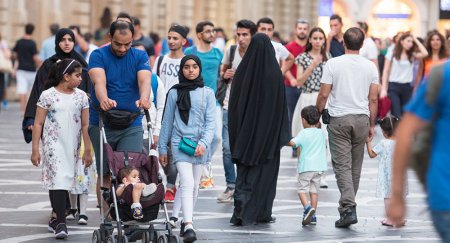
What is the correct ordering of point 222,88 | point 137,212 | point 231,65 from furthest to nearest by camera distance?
1. point 222,88
2. point 231,65
3. point 137,212

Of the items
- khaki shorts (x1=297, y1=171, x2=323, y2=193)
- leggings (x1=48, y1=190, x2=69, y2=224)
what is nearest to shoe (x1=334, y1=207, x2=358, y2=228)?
khaki shorts (x1=297, y1=171, x2=323, y2=193)

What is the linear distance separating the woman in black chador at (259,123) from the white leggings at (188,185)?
115 cm

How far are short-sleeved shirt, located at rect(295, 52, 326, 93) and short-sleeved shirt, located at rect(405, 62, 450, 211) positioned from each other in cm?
1090

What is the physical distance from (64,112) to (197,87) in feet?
3.76

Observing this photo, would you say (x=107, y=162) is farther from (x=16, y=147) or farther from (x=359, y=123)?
(x=16, y=147)

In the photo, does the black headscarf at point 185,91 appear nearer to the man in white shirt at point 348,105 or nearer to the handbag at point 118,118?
the handbag at point 118,118

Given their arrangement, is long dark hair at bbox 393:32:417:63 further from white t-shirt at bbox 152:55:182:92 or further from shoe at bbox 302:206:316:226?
shoe at bbox 302:206:316:226

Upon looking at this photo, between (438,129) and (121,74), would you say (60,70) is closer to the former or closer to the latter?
(121,74)

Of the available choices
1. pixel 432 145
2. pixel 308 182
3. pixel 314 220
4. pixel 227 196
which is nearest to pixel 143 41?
pixel 227 196

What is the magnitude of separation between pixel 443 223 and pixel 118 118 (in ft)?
18.2

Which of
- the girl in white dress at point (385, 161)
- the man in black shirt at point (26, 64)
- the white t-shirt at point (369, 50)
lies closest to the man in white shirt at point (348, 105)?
the girl in white dress at point (385, 161)

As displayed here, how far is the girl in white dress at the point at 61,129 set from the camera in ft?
40.3

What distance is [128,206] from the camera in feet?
35.7

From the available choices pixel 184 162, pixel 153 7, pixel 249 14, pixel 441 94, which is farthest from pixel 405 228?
pixel 249 14
